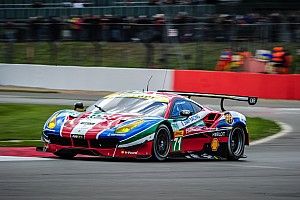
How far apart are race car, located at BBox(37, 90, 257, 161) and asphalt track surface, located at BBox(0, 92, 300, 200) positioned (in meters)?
0.24

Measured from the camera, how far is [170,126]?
13602 millimetres

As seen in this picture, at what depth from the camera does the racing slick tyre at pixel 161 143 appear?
1323cm

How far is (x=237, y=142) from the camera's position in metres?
15.3

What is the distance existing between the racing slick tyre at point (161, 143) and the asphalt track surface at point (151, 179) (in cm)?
23

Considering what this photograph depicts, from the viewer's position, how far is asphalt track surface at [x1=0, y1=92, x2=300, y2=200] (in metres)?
9.12

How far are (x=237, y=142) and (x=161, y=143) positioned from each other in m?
2.37

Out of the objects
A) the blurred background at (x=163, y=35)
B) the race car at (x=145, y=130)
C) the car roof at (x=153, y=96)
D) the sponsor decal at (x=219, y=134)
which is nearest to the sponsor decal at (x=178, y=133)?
the race car at (x=145, y=130)

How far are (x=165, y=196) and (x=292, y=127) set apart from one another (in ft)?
44.0

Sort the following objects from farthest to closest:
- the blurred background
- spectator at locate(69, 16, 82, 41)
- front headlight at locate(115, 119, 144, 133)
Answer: spectator at locate(69, 16, 82, 41) < the blurred background < front headlight at locate(115, 119, 144, 133)

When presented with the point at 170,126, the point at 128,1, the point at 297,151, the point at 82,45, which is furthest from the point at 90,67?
the point at 170,126

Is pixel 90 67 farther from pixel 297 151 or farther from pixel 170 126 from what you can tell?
pixel 170 126

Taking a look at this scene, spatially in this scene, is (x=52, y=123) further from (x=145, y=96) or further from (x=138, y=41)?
(x=138, y=41)

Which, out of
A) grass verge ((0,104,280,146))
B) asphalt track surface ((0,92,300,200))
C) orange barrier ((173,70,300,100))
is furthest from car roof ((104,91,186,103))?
orange barrier ((173,70,300,100))

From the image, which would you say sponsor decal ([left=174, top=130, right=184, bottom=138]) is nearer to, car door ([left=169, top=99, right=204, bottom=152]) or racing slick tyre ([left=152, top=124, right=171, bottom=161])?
car door ([left=169, top=99, right=204, bottom=152])
